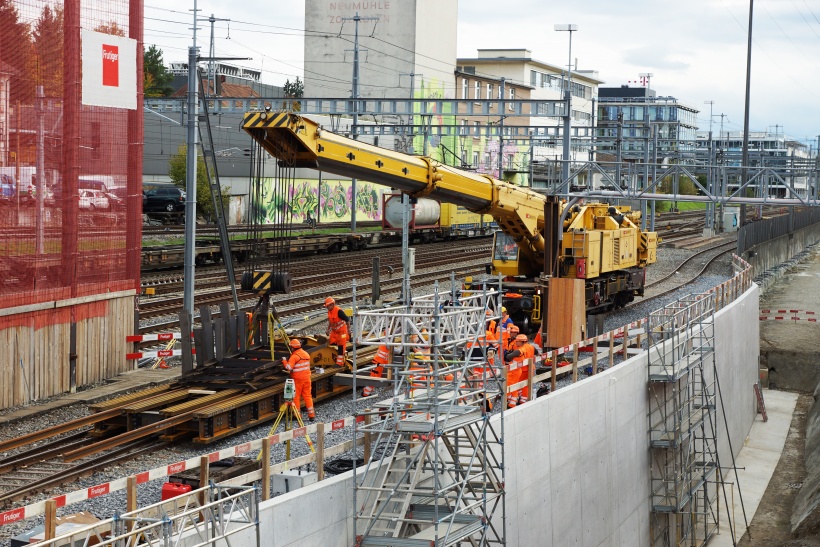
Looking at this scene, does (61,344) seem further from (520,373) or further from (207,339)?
(520,373)

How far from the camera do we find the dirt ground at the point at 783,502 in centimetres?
2044

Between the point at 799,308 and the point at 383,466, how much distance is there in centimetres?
3157

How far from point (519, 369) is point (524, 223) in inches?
339

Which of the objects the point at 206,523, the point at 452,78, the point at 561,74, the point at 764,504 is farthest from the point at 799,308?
the point at 561,74

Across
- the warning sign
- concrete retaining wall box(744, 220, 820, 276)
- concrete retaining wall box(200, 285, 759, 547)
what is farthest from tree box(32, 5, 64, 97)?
concrete retaining wall box(744, 220, 820, 276)

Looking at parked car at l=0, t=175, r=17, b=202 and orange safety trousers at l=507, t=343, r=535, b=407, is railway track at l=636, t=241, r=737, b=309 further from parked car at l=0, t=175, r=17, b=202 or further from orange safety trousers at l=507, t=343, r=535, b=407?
parked car at l=0, t=175, r=17, b=202

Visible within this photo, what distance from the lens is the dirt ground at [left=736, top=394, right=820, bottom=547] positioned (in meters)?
20.4

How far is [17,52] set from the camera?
17.2 m

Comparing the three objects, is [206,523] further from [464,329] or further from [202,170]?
[202,170]

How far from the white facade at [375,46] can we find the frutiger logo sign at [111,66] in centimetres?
5686

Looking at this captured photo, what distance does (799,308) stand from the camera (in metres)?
39.1

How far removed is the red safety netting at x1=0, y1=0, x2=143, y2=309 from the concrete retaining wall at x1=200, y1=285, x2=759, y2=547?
8.58m

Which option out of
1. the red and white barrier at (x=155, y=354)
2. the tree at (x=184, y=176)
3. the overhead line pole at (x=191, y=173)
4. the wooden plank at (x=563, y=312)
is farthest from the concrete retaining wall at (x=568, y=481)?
the tree at (x=184, y=176)

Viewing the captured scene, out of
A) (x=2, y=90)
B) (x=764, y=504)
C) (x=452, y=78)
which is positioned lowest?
(x=764, y=504)
